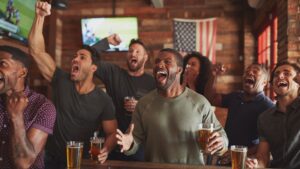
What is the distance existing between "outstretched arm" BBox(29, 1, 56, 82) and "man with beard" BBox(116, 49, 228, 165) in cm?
97

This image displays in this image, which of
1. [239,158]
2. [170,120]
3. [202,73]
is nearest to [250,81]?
[202,73]

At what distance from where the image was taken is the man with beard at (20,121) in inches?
67.7

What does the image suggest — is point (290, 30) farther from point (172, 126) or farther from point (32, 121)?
point (32, 121)

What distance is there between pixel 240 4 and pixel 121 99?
13.1 ft

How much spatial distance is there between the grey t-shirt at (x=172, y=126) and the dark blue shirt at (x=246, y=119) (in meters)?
0.70

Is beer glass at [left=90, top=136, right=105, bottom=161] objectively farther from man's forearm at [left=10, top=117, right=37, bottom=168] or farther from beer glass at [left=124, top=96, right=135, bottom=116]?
beer glass at [left=124, top=96, right=135, bottom=116]

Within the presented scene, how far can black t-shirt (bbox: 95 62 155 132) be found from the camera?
2982 mm

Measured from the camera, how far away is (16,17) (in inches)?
183

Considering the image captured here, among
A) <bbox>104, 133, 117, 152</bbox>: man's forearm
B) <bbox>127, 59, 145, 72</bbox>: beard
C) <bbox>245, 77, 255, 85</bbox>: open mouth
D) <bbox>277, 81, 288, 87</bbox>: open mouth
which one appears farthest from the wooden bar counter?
<bbox>127, 59, 145, 72</bbox>: beard

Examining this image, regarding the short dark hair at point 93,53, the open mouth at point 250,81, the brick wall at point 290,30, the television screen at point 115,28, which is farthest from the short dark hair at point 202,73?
the television screen at point 115,28

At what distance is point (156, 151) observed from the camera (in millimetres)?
2131

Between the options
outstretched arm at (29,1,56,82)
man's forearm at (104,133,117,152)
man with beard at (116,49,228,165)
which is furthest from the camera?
outstretched arm at (29,1,56,82)

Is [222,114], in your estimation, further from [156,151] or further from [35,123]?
[35,123]

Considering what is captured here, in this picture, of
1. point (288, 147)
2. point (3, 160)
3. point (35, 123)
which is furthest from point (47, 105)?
point (288, 147)
